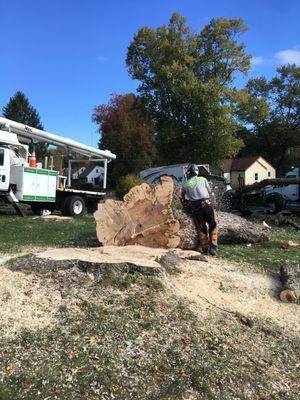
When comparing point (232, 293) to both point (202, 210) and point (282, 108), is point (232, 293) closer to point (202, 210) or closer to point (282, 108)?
point (202, 210)

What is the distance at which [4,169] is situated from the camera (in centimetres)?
1513

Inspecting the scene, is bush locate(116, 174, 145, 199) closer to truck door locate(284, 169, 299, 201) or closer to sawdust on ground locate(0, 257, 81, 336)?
truck door locate(284, 169, 299, 201)

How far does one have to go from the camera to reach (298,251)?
9.20 metres

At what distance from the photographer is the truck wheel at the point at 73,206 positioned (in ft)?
57.0

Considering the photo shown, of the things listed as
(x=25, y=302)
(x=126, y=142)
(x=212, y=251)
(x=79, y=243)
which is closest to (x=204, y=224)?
(x=212, y=251)

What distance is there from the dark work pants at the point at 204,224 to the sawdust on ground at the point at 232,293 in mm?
1996

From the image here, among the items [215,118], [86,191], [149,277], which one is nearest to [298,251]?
[149,277]

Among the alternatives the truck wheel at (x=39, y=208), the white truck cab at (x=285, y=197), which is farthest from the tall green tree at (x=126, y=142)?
the truck wheel at (x=39, y=208)

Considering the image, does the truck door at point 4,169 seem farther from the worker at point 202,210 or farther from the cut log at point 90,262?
the cut log at point 90,262

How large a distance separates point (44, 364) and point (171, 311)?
1.43m

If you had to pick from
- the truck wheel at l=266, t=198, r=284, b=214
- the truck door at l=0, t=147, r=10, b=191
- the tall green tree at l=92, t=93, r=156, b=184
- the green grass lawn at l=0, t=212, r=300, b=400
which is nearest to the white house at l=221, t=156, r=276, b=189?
the tall green tree at l=92, t=93, r=156, b=184

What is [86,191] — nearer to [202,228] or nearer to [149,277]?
[202,228]

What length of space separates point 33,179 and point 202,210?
8.95 metres

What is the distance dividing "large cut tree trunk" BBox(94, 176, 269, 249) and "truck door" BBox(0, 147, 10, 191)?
25.4ft
